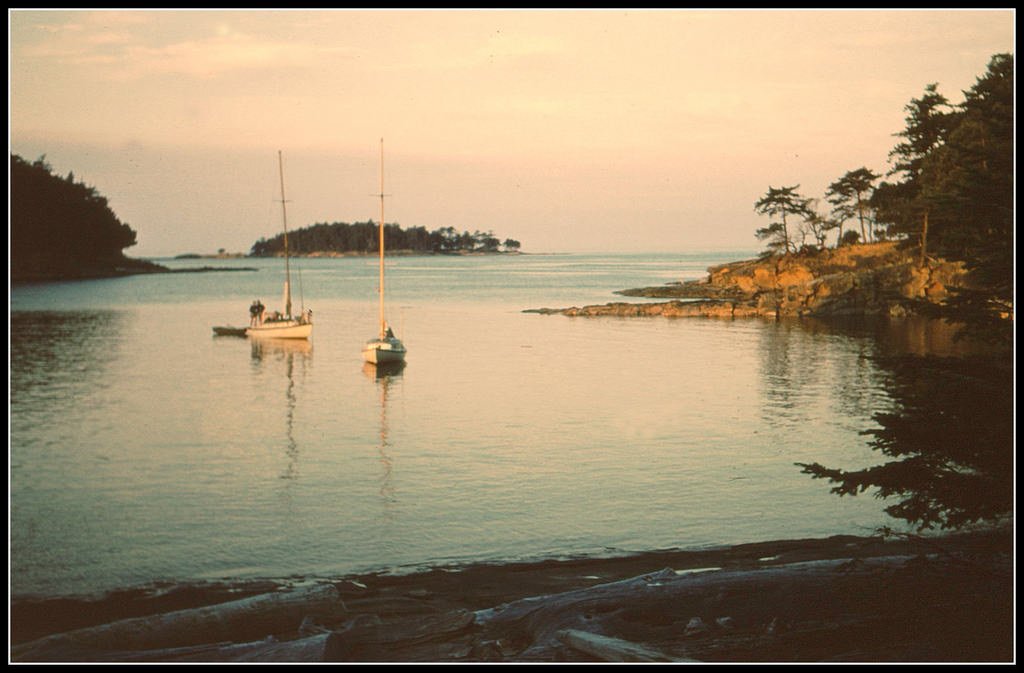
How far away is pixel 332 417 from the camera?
2572 cm

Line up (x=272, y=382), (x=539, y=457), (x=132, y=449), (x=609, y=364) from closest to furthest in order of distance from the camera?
(x=539, y=457) → (x=132, y=449) → (x=272, y=382) → (x=609, y=364)

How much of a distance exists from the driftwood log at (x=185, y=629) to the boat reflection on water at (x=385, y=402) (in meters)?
6.80

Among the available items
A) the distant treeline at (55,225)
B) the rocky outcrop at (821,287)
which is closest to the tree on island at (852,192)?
the rocky outcrop at (821,287)

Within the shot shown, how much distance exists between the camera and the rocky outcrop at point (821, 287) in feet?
169

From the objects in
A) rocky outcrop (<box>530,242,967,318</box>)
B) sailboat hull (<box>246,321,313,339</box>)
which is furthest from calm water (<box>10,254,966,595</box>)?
rocky outcrop (<box>530,242,967,318</box>)

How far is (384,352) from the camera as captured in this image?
118 feet

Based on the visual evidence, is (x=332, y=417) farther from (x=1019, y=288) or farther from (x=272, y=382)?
(x=1019, y=288)

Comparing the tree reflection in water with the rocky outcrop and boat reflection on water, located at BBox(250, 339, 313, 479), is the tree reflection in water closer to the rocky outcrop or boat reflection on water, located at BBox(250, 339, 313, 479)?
boat reflection on water, located at BBox(250, 339, 313, 479)

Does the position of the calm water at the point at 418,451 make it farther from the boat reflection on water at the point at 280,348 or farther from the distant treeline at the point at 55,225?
the distant treeline at the point at 55,225

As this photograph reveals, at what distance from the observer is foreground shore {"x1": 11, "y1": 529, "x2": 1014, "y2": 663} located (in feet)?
25.7

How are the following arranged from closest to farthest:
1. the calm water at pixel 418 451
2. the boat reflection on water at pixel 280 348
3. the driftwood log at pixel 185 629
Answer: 1. the driftwood log at pixel 185 629
2. the calm water at pixel 418 451
3. the boat reflection on water at pixel 280 348

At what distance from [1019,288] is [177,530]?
12.4 m

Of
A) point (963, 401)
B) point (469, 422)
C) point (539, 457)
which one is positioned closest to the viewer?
point (963, 401)

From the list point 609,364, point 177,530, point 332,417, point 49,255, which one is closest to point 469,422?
point 332,417
